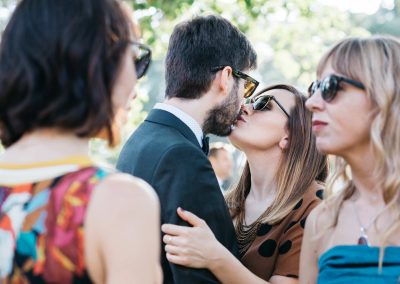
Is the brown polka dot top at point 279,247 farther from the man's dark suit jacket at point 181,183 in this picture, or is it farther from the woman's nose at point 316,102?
the woman's nose at point 316,102

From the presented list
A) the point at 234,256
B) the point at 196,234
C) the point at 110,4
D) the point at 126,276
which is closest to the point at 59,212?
the point at 126,276

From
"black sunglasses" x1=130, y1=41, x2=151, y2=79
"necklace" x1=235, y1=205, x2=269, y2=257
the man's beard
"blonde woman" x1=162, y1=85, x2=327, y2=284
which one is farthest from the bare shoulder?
"black sunglasses" x1=130, y1=41, x2=151, y2=79

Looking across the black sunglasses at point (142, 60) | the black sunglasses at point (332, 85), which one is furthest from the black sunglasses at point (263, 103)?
the black sunglasses at point (142, 60)

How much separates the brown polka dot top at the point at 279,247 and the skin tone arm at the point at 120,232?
1.94 metres

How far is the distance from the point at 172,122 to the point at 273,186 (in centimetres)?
91

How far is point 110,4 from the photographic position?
220 centimetres

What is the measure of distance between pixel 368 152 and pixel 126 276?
1571 millimetres

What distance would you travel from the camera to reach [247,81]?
165 inches

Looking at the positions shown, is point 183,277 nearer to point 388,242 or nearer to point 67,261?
point 388,242

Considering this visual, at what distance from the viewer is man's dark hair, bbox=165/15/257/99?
13.0 ft

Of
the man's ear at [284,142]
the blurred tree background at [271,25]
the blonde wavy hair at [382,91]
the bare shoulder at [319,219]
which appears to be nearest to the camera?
the blonde wavy hair at [382,91]

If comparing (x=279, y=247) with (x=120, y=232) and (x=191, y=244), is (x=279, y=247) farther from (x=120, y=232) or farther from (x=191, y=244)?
(x=120, y=232)

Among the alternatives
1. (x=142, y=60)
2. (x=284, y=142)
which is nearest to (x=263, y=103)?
(x=284, y=142)

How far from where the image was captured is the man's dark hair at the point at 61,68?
209cm
